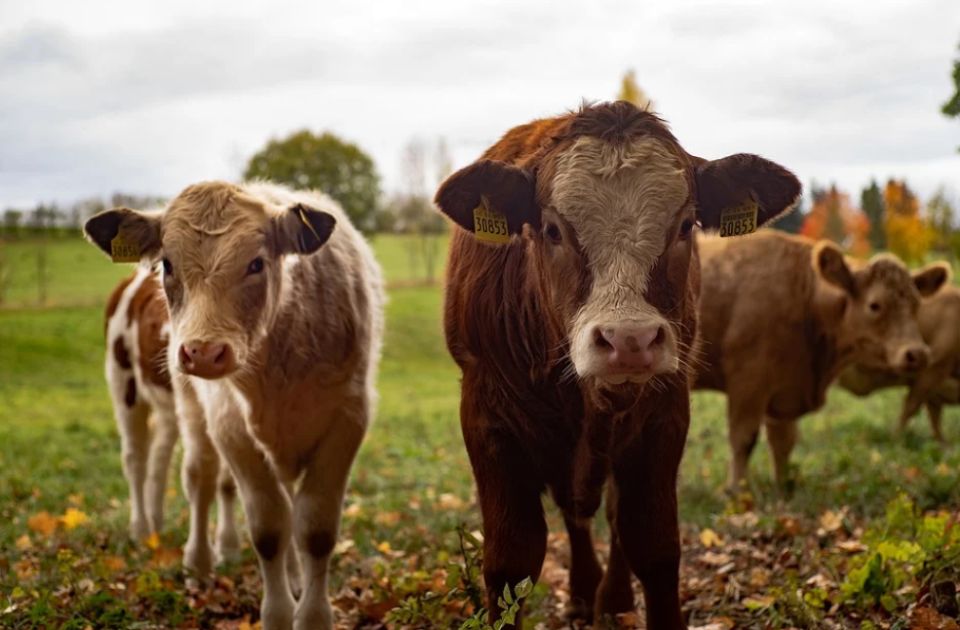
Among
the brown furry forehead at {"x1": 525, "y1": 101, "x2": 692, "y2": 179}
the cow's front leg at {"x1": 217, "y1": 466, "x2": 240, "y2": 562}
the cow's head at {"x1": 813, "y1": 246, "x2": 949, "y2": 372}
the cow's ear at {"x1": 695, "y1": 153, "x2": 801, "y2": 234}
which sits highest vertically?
the brown furry forehead at {"x1": 525, "y1": 101, "x2": 692, "y2": 179}

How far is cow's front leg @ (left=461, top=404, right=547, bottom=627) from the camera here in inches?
144

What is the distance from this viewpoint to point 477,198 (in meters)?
3.55

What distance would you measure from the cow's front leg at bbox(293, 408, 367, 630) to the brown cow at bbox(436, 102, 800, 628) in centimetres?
104

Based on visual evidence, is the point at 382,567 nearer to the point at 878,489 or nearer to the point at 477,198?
the point at 477,198

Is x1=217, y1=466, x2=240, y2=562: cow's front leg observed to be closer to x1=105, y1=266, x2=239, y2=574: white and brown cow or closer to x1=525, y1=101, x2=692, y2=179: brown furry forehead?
x1=105, y1=266, x2=239, y2=574: white and brown cow

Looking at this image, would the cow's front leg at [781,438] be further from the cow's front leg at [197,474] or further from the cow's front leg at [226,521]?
the cow's front leg at [197,474]

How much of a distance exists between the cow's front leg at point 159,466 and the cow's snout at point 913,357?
6.10m

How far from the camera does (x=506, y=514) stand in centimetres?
368

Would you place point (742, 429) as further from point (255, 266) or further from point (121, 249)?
point (121, 249)

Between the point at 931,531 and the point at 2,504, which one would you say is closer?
the point at 931,531

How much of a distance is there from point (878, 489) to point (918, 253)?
44.1 metres

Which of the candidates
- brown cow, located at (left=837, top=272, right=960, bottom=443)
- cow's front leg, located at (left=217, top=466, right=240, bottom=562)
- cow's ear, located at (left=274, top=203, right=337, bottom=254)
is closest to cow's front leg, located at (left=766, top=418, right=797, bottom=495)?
brown cow, located at (left=837, top=272, right=960, bottom=443)

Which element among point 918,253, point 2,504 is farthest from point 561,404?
point 918,253

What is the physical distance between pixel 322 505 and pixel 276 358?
29.7 inches
